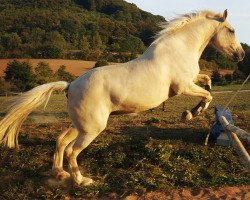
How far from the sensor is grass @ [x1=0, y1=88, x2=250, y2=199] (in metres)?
5.89

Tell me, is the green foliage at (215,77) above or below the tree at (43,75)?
above

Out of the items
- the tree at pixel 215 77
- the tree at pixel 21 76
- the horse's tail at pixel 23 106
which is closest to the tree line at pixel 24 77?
the tree at pixel 21 76

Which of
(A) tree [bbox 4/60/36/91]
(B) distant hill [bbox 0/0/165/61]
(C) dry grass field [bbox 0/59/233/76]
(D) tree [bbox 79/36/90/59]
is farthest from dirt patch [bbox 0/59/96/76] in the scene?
(A) tree [bbox 4/60/36/91]

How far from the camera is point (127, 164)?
6.69 metres

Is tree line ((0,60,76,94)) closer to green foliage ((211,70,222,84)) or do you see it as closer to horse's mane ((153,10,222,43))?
green foliage ((211,70,222,84))

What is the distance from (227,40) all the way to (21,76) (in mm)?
28479

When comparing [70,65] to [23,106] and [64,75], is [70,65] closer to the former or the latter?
[64,75]

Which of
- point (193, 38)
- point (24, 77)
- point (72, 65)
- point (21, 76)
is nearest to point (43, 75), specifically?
point (21, 76)

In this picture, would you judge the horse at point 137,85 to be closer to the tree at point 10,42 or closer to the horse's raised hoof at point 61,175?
the horse's raised hoof at point 61,175

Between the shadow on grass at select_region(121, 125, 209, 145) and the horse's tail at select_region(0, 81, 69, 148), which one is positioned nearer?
the horse's tail at select_region(0, 81, 69, 148)

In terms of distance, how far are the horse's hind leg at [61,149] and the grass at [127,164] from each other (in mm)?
191

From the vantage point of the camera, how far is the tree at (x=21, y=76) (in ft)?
100

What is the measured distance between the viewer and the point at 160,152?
22.6ft

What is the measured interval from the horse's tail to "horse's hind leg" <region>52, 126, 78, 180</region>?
576mm
